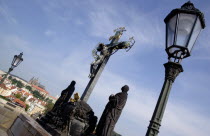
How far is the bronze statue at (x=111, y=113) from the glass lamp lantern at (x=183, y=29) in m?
2.91

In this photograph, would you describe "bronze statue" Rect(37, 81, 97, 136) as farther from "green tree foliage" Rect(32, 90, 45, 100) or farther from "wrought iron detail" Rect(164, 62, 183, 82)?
"green tree foliage" Rect(32, 90, 45, 100)

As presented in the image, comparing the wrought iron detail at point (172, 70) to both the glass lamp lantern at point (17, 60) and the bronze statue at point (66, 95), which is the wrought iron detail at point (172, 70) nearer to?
the bronze statue at point (66, 95)

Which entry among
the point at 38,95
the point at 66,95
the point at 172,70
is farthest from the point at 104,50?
the point at 38,95

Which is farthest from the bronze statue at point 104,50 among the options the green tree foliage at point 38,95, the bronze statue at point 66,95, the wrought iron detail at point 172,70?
the green tree foliage at point 38,95

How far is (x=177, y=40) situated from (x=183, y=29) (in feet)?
0.50

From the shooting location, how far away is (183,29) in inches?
80.8

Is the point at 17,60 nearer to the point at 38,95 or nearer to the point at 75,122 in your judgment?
the point at 75,122

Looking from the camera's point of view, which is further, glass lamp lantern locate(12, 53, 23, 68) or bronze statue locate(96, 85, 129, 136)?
glass lamp lantern locate(12, 53, 23, 68)

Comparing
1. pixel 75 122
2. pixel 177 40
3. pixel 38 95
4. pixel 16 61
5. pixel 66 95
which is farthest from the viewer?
pixel 38 95

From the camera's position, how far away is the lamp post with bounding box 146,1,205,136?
6.64 feet

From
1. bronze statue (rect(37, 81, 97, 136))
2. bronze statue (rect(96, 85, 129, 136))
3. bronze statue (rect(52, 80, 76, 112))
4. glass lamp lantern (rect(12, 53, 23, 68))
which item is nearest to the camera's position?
bronze statue (rect(96, 85, 129, 136))

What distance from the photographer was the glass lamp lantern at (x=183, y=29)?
6.69ft

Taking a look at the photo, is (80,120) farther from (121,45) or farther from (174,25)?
(121,45)

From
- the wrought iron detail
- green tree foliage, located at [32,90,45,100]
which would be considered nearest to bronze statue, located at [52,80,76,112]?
the wrought iron detail
